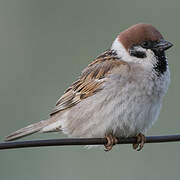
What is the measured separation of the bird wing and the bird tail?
110 mm

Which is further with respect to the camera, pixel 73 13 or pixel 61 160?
pixel 73 13

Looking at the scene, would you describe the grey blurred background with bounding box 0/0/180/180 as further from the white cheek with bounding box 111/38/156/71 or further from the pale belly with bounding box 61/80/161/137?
the white cheek with bounding box 111/38/156/71

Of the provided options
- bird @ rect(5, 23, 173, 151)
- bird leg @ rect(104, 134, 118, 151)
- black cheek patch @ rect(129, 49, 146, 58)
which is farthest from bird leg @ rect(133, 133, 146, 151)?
black cheek patch @ rect(129, 49, 146, 58)

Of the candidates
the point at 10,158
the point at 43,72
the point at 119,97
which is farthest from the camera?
the point at 43,72

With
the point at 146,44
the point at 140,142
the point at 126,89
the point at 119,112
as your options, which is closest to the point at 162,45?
the point at 146,44

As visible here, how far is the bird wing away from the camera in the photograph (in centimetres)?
488

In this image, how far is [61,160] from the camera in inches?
220

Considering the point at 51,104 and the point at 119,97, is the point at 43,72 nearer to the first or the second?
the point at 51,104

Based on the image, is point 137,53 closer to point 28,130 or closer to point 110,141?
point 110,141

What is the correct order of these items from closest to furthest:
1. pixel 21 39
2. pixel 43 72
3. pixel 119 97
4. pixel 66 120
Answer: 1. pixel 119 97
2. pixel 66 120
3. pixel 43 72
4. pixel 21 39

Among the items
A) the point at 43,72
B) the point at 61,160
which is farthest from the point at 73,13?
the point at 61,160

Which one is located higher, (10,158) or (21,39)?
(21,39)

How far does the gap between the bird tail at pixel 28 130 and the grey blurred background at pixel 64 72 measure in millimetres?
404

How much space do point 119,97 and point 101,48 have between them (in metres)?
1.72
